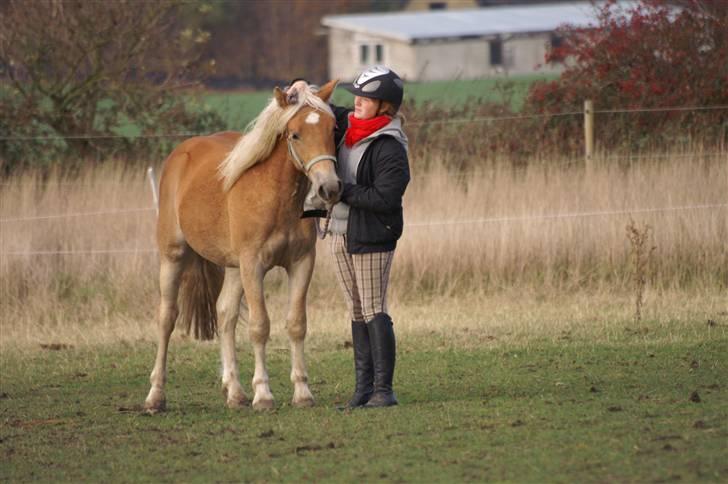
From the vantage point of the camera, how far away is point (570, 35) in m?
16.7

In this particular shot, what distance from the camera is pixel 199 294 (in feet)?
27.7

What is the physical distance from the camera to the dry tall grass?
11109mm

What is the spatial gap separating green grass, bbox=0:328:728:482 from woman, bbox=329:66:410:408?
0.44 meters

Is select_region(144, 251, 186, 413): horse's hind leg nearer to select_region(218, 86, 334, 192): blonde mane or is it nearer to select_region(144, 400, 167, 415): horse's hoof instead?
select_region(144, 400, 167, 415): horse's hoof

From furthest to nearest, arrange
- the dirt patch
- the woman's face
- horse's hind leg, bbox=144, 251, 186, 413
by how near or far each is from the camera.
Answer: the dirt patch → horse's hind leg, bbox=144, 251, 186, 413 → the woman's face

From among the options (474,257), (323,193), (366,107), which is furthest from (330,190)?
(474,257)

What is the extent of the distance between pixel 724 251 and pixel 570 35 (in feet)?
18.6

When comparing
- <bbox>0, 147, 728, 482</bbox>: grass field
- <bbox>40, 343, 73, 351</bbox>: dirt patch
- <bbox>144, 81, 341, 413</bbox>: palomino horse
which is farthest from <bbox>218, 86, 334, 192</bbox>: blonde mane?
<bbox>40, 343, 73, 351</bbox>: dirt patch

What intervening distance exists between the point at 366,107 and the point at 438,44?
51006 mm

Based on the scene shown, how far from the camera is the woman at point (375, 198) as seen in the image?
6.87 m

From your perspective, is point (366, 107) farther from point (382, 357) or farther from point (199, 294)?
point (199, 294)

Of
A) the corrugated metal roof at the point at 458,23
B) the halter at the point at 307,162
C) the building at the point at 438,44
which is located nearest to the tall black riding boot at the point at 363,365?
the halter at the point at 307,162

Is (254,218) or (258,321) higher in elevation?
(254,218)

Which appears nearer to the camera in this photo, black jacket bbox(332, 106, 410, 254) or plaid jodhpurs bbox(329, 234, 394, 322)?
black jacket bbox(332, 106, 410, 254)
